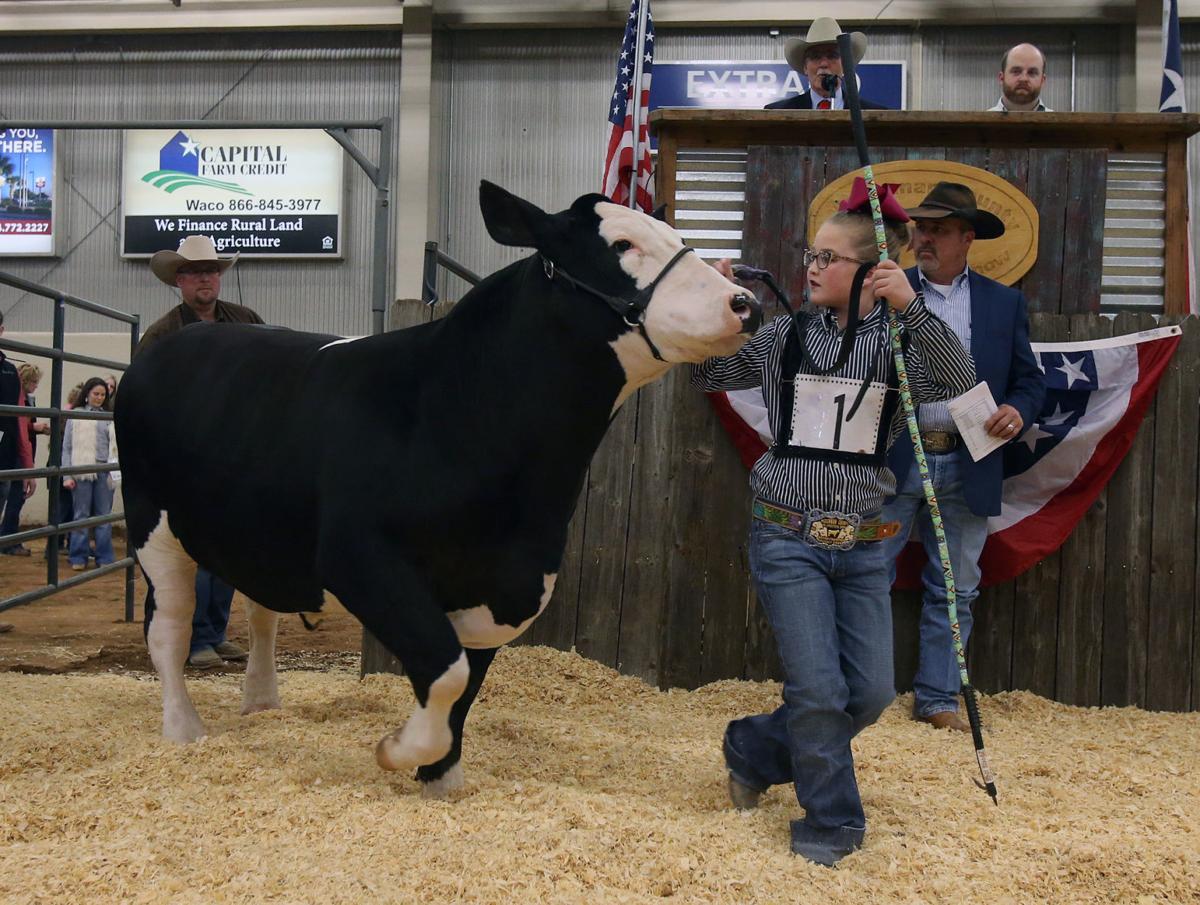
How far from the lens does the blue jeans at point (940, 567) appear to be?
14.3 feet

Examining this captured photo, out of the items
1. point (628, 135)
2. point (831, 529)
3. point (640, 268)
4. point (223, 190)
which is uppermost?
point (223, 190)

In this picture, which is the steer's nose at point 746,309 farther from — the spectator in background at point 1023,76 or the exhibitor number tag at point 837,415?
the spectator in background at point 1023,76

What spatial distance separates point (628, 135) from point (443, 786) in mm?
3722

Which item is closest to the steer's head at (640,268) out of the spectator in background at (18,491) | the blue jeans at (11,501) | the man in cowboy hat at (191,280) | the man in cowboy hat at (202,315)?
the man in cowboy hat at (202,315)

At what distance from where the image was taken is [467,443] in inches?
120

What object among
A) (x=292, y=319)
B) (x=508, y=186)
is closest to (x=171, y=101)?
(x=292, y=319)

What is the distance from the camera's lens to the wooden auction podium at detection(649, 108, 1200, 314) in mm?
4805

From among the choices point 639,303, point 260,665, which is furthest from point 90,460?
point 639,303

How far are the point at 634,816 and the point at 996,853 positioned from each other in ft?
Result: 2.87

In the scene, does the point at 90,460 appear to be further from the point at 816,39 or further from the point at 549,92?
the point at 816,39

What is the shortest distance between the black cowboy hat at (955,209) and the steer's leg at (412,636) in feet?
7.91

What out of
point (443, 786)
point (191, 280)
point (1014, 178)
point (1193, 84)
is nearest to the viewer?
point (443, 786)

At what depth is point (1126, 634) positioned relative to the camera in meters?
4.68

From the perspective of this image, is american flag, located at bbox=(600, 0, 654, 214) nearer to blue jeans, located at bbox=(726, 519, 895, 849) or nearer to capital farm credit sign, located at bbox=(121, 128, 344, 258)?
blue jeans, located at bbox=(726, 519, 895, 849)
